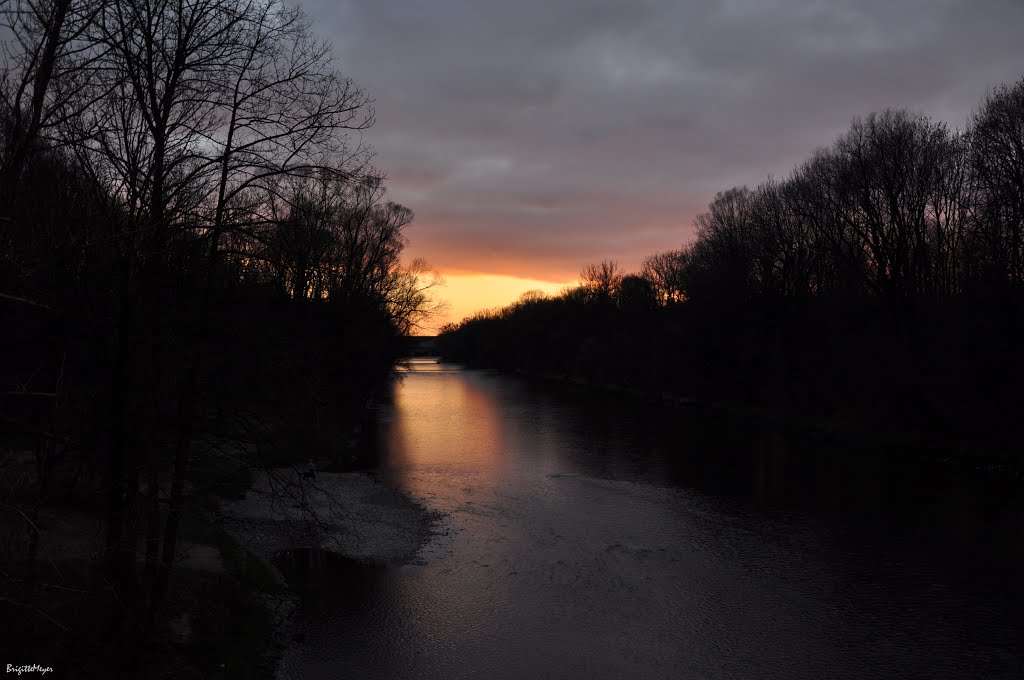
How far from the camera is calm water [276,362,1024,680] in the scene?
1304 cm

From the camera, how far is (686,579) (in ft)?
56.0

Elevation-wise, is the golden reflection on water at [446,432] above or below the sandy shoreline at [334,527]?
above

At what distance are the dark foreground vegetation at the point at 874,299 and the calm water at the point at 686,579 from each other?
4.67m

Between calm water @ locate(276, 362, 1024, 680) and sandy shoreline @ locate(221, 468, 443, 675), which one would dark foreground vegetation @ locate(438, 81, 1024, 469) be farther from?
sandy shoreline @ locate(221, 468, 443, 675)

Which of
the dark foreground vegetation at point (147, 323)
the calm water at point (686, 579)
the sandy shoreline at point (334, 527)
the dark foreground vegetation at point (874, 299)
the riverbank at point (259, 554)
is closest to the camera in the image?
the dark foreground vegetation at point (147, 323)

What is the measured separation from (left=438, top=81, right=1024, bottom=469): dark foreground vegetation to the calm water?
4.67m

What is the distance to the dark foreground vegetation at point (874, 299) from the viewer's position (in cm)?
2973

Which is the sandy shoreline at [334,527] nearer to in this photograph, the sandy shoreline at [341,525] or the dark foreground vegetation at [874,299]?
the sandy shoreline at [341,525]

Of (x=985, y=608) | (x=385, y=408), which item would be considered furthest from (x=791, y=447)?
(x=385, y=408)

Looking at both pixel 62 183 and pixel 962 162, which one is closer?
pixel 62 183

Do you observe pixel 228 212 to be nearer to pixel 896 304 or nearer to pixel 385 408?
pixel 896 304

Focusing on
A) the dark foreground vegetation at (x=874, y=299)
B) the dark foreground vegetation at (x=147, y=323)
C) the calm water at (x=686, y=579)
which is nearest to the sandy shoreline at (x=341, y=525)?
the calm water at (x=686, y=579)

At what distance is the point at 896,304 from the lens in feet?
127

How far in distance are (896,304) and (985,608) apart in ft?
88.6
